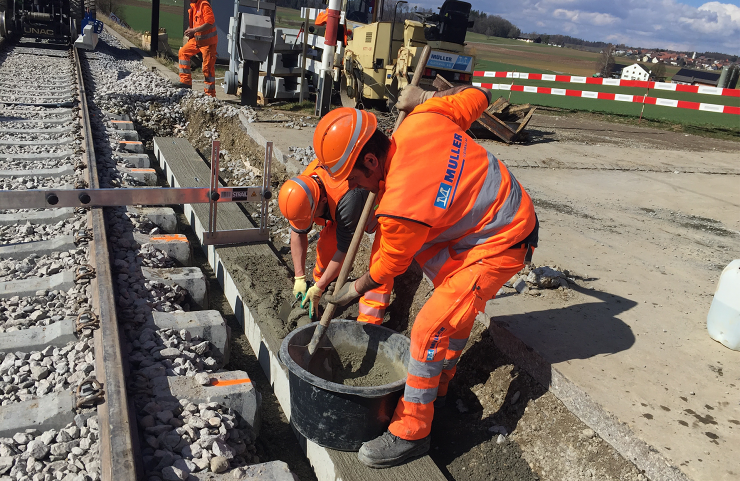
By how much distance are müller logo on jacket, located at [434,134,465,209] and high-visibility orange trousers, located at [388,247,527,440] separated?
0.41 m

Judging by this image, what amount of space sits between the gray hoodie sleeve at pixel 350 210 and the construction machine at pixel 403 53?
6.59 meters

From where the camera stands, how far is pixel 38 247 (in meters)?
3.96

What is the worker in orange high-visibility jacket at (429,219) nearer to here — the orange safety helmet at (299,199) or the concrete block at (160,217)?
the orange safety helmet at (299,199)

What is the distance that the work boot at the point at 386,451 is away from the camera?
101 inches

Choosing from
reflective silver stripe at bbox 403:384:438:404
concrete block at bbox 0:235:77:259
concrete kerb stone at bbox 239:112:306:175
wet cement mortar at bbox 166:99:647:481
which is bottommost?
wet cement mortar at bbox 166:99:647:481

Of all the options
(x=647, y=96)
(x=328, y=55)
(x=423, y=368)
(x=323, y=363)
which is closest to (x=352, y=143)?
(x=423, y=368)

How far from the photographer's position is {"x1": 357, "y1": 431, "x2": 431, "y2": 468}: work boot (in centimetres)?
256

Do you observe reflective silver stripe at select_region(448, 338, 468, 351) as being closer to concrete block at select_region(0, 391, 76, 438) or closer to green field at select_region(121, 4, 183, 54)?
concrete block at select_region(0, 391, 76, 438)

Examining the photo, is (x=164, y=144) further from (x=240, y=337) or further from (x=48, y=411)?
(x=48, y=411)

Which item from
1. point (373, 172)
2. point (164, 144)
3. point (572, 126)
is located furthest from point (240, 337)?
point (572, 126)

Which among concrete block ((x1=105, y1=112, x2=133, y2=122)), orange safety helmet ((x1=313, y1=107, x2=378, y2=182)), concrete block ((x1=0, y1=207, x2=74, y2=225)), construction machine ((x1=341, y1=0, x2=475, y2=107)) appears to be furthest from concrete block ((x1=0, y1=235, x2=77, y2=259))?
construction machine ((x1=341, y1=0, x2=475, y2=107))

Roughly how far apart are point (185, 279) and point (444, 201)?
2.26 meters

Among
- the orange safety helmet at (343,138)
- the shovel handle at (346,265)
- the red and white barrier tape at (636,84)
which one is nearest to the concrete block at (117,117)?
the shovel handle at (346,265)

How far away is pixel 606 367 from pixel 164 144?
6.32 m
